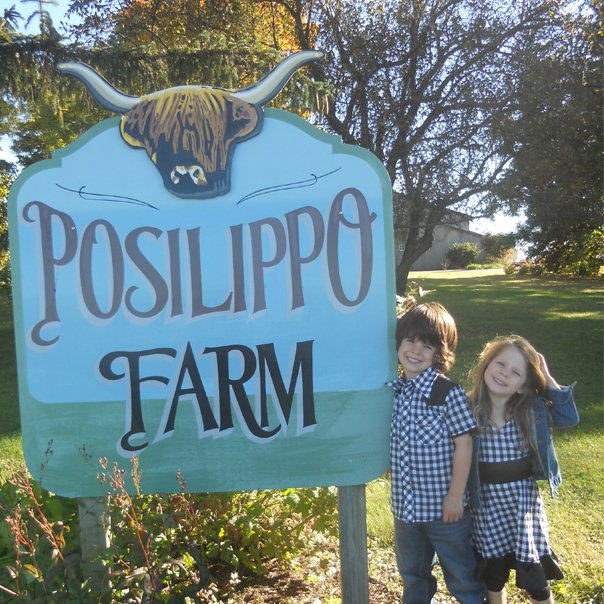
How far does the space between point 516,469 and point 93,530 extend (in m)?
1.78

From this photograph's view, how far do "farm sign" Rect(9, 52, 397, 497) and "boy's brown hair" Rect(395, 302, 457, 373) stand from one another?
0.08 metres

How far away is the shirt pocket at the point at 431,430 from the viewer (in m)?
1.95

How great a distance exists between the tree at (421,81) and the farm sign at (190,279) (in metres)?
5.21

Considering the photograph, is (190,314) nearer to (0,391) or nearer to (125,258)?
(125,258)

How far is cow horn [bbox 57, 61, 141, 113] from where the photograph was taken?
2.04 metres

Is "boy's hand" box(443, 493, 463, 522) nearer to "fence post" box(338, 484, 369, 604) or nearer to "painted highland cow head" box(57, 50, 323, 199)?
"fence post" box(338, 484, 369, 604)

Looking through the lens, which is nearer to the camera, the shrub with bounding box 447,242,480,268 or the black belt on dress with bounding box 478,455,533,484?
the black belt on dress with bounding box 478,455,533,484

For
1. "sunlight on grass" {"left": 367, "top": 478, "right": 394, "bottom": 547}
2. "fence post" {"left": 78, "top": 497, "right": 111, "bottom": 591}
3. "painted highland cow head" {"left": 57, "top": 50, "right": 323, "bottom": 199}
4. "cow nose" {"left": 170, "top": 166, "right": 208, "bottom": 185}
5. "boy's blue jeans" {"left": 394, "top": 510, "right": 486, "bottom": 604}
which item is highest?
"painted highland cow head" {"left": 57, "top": 50, "right": 323, "bottom": 199}

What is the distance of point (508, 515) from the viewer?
6.67 ft

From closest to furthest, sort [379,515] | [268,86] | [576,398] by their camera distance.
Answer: [268,86] → [379,515] → [576,398]

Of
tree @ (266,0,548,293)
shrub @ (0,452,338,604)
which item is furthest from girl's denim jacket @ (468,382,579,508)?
tree @ (266,0,548,293)

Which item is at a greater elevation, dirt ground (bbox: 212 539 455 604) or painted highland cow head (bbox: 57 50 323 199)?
painted highland cow head (bbox: 57 50 323 199)

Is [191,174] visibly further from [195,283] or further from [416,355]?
[416,355]

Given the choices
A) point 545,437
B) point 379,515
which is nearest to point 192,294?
point 545,437
